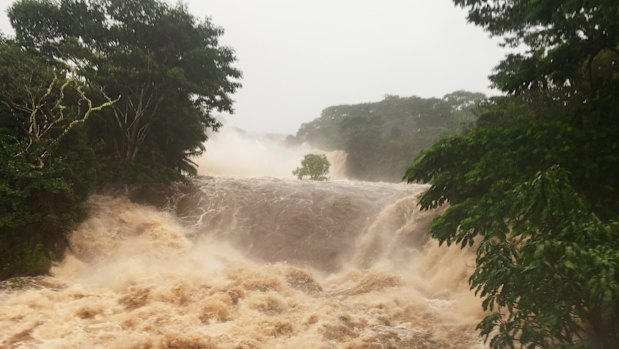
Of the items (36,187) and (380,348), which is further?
(36,187)

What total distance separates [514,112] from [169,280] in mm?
14360

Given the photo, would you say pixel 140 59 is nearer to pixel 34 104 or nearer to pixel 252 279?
pixel 34 104

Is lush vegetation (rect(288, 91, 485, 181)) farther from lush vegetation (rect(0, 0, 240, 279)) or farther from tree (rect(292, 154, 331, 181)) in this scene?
lush vegetation (rect(0, 0, 240, 279))

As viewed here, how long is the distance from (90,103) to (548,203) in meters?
15.9

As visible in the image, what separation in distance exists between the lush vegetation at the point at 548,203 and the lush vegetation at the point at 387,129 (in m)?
19.6

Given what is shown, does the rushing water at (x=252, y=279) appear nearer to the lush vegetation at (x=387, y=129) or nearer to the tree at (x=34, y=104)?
the tree at (x=34, y=104)

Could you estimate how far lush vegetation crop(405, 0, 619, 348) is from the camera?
13.7 ft

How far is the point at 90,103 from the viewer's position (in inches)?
582

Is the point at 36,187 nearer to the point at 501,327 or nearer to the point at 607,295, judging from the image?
the point at 501,327

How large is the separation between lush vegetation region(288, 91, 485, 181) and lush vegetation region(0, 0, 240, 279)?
18.2 m

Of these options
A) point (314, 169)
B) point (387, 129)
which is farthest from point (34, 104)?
point (387, 129)

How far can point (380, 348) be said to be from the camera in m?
8.31

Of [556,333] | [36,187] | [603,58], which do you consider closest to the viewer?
[556,333]

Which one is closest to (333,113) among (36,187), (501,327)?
(36,187)
